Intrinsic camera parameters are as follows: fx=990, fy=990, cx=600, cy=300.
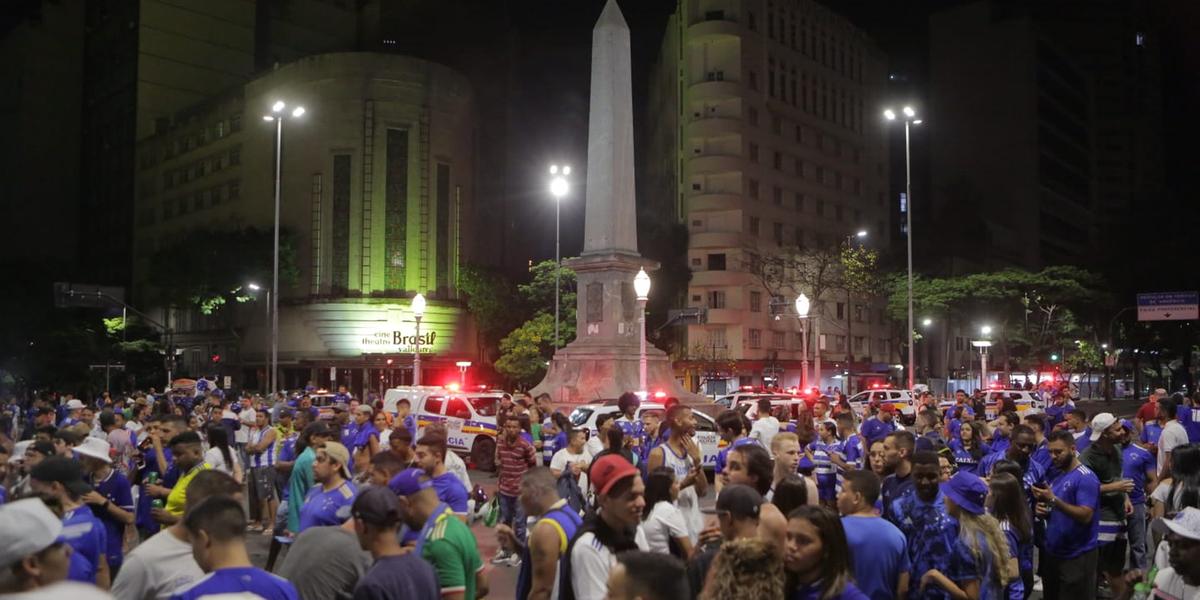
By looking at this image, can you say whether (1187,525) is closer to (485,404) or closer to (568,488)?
(568,488)

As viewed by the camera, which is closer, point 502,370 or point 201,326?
point 502,370

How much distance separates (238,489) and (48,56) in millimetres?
105207

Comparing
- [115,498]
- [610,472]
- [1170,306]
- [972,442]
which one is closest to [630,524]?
[610,472]

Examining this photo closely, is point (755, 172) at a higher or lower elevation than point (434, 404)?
higher

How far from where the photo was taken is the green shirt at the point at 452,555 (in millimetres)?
5070

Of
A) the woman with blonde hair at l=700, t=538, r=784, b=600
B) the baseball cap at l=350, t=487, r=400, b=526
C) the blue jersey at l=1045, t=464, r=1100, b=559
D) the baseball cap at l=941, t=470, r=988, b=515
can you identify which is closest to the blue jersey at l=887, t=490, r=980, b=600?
the baseball cap at l=941, t=470, r=988, b=515

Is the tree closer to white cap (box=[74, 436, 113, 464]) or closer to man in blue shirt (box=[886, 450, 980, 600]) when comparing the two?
white cap (box=[74, 436, 113, 464])

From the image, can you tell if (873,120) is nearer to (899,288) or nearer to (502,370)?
(899,288)

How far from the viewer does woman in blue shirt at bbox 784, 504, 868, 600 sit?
425 centimetres

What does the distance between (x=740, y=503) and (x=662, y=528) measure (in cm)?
103

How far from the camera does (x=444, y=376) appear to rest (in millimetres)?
63375

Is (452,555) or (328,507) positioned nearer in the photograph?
(452,555)

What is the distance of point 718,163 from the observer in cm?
6400

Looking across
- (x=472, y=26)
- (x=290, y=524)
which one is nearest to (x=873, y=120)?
(x=472, y=26)
